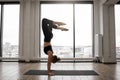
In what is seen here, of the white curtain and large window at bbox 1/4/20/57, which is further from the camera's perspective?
large window at bbox 1/4/20/57

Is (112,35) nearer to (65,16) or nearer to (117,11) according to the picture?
(117,11)

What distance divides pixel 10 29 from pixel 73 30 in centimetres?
290

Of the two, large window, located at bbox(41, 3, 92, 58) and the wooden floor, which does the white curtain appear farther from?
the wooden floor

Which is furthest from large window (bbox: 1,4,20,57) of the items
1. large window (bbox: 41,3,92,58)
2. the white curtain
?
large window (bbox: 41,3,92,58)

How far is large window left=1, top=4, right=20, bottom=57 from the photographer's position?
339 inches

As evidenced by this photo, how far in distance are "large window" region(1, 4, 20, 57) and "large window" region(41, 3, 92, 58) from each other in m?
1.23

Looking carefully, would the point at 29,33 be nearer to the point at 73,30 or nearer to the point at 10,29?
the point at 10,29

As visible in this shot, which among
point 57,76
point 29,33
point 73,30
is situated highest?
point 73,30

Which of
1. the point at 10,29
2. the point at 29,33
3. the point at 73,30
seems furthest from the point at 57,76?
the point at 10,29

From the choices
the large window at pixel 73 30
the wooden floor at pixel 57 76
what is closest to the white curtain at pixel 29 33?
the large window at pixel 73 30

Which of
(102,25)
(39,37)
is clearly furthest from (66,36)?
(102,25)

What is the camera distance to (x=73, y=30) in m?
8.55

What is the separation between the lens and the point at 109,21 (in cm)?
762

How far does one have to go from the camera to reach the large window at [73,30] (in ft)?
28.0
